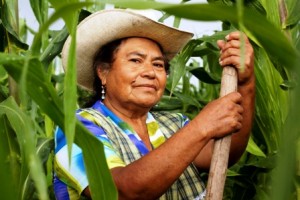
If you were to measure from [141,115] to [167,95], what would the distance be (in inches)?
18.0

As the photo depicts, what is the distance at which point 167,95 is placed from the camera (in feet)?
6.02

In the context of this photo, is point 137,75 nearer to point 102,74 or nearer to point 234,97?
point 102,74

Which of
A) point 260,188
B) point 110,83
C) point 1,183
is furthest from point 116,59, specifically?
point 1,183

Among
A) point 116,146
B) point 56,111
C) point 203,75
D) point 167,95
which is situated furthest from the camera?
point 167,95

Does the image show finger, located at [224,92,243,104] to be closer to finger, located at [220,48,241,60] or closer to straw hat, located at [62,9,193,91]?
finger, located at [220,48,241,60]

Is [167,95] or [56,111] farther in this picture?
[167,95]

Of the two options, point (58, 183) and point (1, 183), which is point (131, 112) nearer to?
point (58, 183)

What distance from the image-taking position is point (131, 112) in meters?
1.36

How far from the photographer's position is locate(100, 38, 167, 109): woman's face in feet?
4.25

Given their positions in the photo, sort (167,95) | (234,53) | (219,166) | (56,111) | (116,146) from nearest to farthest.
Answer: (56,111) → (219,166) → (234,53) → (116,146) → (167,95)

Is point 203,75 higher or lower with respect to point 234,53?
lower

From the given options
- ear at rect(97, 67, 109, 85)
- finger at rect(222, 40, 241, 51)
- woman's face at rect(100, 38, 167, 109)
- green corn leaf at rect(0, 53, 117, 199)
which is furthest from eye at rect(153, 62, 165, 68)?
green corn leaf at rect(0, 53, 117, 199)

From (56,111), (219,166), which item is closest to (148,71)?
(219,166)

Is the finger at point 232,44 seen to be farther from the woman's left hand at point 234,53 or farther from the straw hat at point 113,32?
the straw hat at point 113,32
